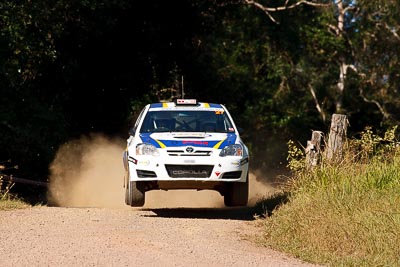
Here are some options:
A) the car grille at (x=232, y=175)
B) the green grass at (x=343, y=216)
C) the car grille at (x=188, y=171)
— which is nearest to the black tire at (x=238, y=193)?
Answer: the car grille at (x=232, y=175)

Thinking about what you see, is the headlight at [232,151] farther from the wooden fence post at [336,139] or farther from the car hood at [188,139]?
the wooden fence post at [336,139]

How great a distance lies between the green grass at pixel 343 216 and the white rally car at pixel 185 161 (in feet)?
2.89

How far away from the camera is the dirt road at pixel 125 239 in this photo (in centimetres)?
1052

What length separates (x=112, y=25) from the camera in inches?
1031

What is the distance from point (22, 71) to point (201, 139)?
10.7 m

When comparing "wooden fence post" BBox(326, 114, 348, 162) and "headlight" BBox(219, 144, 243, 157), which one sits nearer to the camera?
"headlight" BBox(219, 144, 243, 157)

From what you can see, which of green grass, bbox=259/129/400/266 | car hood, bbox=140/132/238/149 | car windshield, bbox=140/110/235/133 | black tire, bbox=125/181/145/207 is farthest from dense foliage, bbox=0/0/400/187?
green grass, bbox=259/129/400/266

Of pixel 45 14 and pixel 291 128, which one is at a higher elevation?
pixel 45 14

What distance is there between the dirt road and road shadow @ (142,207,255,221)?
46mm

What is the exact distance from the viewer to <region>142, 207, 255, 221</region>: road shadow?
15.1m

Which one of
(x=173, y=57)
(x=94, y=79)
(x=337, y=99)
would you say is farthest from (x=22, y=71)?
(x=337, y=99)

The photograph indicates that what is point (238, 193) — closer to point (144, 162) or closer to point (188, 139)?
point (188, 139)

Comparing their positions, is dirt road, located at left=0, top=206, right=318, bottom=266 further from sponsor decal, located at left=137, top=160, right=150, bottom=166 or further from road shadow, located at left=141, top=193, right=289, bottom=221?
sponsor decal, located at left=137, top=160, right=150, bottom=166

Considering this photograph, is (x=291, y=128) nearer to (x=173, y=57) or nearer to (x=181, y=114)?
(x=173, y=57)
